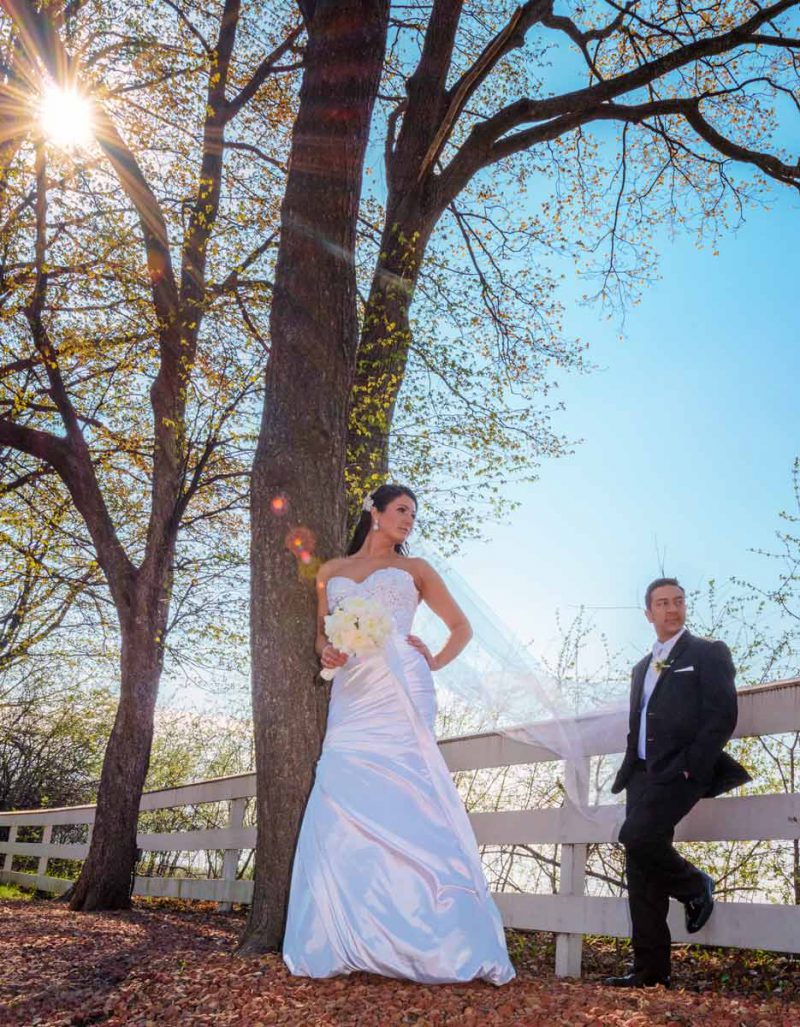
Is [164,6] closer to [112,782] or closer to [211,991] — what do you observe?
[112,782]

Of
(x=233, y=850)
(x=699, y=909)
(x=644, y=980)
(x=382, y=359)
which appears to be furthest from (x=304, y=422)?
(x=233, y=850)

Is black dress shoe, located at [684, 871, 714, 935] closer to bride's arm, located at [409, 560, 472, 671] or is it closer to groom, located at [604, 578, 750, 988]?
groom, located at [604, 578, 750, 988]

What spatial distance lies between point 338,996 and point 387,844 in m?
0.66

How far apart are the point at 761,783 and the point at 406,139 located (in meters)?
5.81

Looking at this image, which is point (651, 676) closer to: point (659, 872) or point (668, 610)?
point (668, 610)

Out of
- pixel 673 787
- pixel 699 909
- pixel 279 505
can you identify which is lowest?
pixel 699 909

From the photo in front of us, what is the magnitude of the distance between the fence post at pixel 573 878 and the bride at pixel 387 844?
1.00m

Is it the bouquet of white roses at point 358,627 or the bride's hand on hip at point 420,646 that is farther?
the bride's hand on hip at point 420,646

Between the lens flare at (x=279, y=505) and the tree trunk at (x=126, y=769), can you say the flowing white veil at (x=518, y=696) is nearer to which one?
the lens flare at (x=279, y=505)

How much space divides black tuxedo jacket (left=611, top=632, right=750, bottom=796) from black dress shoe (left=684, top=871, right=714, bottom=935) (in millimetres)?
461

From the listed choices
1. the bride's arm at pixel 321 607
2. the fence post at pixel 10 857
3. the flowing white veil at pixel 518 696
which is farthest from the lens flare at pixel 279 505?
the fence post at pixel 10 857

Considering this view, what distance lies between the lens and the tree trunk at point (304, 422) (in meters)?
5.04

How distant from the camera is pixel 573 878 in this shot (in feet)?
16.9

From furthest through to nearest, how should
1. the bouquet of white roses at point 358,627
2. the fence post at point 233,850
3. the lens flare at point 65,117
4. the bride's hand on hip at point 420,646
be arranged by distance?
the lens flare at point 65,117 < the fence post at point 233,850 < the bride's hand on hip at point 420,646 < the bouquet of white roses at point 358,627
